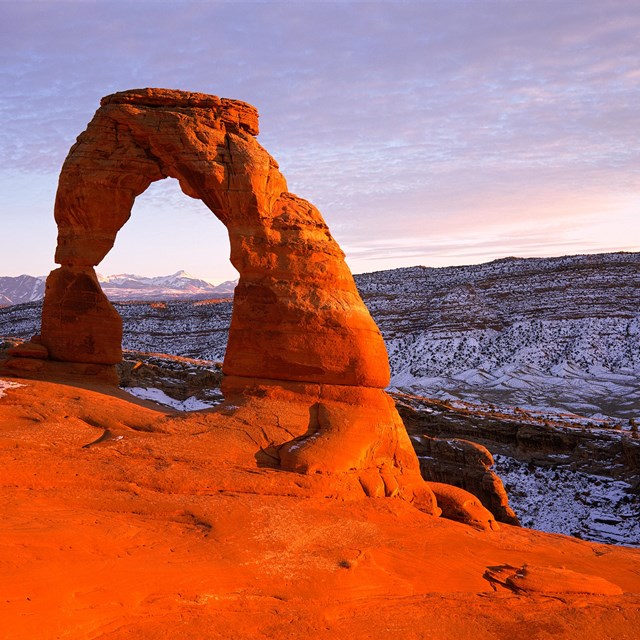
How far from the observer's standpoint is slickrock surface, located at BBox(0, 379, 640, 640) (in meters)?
7.55

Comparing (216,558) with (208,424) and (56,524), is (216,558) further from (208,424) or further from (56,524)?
(208,424)

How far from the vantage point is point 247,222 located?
1455 centimetres

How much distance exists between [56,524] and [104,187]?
8.40 metres

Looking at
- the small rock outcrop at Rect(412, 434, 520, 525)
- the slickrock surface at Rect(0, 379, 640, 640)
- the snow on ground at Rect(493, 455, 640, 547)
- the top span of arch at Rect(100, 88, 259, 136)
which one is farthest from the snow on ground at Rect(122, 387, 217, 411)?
the top span of arch at Rect(100, 88, 259, 136)

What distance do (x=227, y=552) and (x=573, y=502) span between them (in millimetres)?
18321

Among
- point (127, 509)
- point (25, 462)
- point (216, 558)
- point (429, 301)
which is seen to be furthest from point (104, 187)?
point (429, 301)

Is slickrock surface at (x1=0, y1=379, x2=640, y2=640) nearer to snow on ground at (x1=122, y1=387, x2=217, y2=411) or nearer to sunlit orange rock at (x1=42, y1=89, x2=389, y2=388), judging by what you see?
sunlit orange rock at (x1=42, y1=89, x2=389, y2=388)

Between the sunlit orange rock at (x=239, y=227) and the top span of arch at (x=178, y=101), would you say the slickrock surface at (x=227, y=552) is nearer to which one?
the sunlit orange rock at (x=239, y=227)

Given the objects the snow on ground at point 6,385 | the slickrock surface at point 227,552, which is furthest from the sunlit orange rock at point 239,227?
the snow on ground at point 6,385

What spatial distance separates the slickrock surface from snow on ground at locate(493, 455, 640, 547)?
9.33 m

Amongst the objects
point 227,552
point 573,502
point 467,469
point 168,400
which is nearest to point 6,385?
point 227,552

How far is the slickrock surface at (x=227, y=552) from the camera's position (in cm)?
755

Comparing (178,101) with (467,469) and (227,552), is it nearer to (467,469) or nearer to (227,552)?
(227,552)

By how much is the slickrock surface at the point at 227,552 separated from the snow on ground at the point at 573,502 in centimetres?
933
